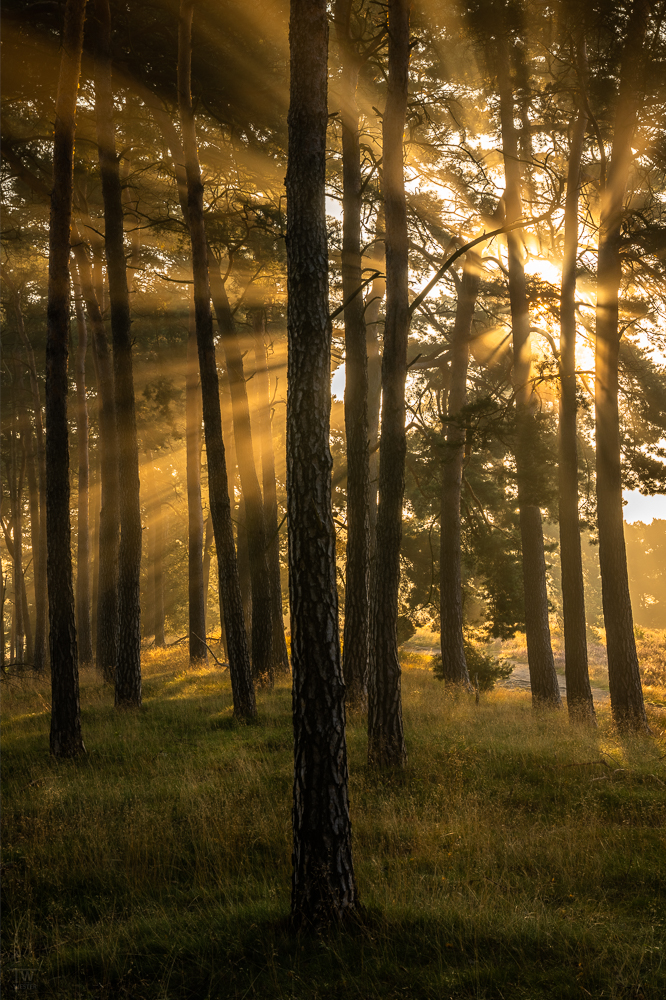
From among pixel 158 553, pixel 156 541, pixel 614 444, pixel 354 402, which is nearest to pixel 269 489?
pixel 354 402

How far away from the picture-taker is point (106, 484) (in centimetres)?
1420

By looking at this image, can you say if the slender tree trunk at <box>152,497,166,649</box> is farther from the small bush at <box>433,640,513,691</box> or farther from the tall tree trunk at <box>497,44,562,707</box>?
the tall tree trunk at <box>497,44,562,707</box>

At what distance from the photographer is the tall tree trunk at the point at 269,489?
13617mm

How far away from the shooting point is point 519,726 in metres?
9.29

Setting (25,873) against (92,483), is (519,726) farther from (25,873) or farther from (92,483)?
(92,483)

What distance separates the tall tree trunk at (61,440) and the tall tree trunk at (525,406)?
746 centimetres

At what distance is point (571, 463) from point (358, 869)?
841 cm

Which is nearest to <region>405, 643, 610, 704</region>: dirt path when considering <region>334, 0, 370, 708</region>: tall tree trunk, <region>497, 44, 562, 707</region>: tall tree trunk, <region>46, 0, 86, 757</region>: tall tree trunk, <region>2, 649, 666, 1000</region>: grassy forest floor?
<region>497, 44, 562, 707</region>: tall tree trunk

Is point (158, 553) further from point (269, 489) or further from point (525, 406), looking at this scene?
point (525, 406)

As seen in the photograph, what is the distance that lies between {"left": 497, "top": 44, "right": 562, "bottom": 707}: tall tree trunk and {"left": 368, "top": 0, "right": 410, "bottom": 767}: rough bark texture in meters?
4.56

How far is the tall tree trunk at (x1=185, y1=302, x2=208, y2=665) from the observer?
1720 centimetres

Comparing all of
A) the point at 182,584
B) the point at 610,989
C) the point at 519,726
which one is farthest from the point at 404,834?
the point at 182,584

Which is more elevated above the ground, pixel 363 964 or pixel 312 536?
pixel 312 536

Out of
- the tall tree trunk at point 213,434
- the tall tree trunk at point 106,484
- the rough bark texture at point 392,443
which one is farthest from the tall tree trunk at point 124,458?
the rough bark texture at point 392,443
